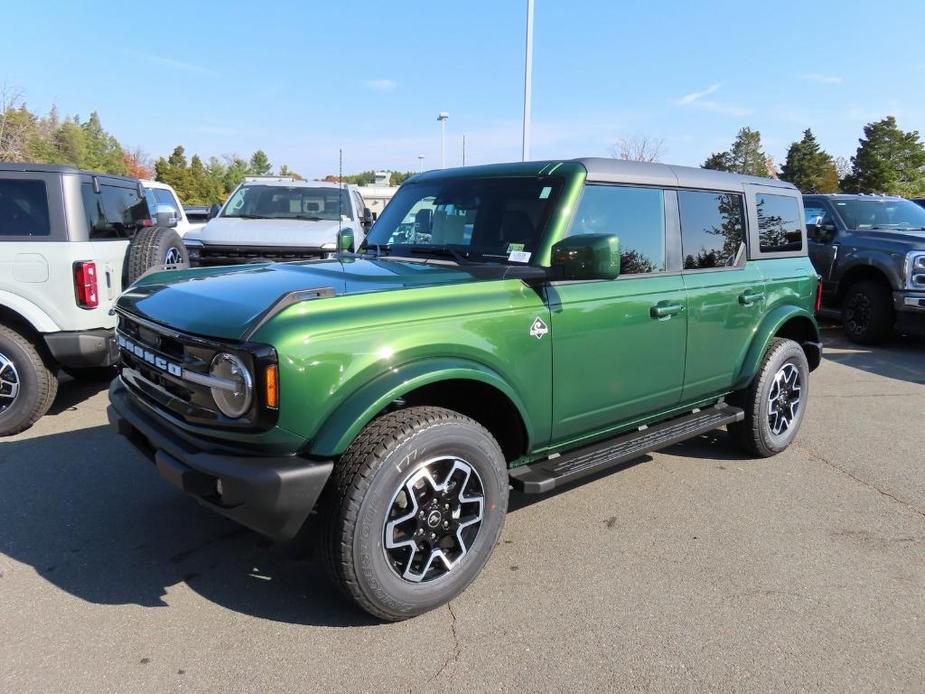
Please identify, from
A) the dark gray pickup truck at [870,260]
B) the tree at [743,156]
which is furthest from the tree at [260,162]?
the dark gray pickup truck at [870,260]

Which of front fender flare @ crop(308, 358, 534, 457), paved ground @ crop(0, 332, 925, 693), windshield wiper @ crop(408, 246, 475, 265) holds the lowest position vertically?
paved ground @ crop(0, 332, 925, 693)

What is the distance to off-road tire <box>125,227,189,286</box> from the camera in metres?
5.34

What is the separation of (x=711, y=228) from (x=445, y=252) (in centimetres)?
183

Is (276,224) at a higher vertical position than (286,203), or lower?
lower

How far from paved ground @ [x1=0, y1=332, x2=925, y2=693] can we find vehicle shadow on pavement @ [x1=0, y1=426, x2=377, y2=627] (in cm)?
1

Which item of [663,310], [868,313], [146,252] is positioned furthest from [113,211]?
[868,313]

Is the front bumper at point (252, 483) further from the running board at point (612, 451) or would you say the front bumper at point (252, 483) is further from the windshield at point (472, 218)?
the windshield at point (472, 218)

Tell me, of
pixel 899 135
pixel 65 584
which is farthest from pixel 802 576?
pixel 899 135

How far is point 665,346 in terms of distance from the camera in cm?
375

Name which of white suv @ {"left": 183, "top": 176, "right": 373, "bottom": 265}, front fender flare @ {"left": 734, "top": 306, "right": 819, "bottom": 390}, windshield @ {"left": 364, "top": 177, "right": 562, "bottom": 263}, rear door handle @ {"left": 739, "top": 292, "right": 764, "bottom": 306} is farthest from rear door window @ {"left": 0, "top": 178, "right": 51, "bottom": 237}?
front fender flare @ {"left": 734, "top": 306, "right": 819, "bottom": 390}

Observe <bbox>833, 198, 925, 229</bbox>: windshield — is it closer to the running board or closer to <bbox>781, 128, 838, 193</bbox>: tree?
the running board

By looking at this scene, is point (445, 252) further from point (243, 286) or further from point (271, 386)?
point (271, 386)

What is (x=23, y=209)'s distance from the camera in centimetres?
486

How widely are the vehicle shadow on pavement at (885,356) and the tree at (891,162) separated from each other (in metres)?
34.2
